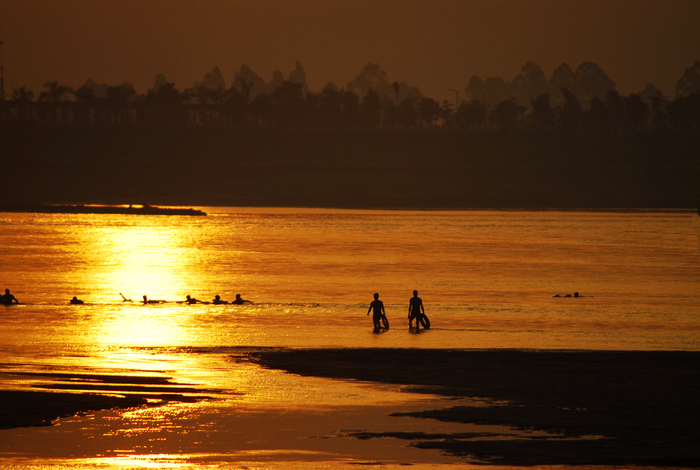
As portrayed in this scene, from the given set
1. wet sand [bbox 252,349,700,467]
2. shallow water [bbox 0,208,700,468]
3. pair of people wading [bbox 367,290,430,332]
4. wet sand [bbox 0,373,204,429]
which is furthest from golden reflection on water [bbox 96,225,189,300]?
wet sand [bbox 0,373,204,429]

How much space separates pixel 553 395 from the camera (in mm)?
24297

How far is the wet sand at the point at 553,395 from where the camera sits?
19.6m

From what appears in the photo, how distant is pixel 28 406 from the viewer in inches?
862

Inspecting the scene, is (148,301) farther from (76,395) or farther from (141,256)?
(141,256)

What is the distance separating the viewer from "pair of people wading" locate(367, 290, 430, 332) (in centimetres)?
3641

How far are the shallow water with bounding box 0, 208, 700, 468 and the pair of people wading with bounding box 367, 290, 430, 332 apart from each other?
606mm

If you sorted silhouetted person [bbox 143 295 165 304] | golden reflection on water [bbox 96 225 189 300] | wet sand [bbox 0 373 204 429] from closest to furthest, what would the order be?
wet sand [bbox 0 373 204 429]
silhouetted person [bbox 143 295 165 304]
golden reflection on water [bbox 96 225 189 300]

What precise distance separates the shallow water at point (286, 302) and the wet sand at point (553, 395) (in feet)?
4.94

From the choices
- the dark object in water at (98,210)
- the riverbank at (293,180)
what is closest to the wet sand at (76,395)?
the dark object in water at (98,210)

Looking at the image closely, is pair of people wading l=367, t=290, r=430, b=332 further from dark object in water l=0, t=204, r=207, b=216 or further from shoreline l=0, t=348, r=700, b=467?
dark object in water l=0, t=204, r=207, b=216

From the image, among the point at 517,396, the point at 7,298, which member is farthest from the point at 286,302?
the point at 517,396

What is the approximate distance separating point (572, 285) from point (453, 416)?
116 ft

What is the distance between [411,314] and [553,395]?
13.7 m

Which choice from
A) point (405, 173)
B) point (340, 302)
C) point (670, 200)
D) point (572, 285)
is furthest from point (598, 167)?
point (340, 302)
